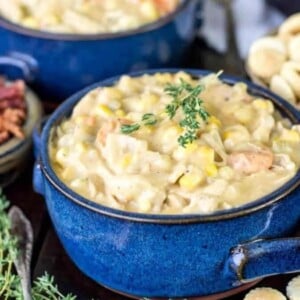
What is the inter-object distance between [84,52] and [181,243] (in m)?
0.61

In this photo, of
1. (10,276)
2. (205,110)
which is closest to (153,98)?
(205,110)

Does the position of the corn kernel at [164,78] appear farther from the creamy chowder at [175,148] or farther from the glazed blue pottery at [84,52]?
the glazed blue pottery at [84,52]

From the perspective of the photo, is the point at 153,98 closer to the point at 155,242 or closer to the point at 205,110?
the point at 205,110

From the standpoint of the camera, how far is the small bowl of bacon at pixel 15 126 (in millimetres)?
1568

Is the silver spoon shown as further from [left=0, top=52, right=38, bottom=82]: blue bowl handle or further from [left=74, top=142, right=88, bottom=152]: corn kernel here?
[left=0, top=52, right=38, bottom=82]: blue bowl handle

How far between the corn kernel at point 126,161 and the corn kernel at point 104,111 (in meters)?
0.12

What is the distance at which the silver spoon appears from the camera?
1348 mm

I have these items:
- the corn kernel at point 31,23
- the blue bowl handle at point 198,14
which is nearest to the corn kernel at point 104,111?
the corn kernel at point 31,23

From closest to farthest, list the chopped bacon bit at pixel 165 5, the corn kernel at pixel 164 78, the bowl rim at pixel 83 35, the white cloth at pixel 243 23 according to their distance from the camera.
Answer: the corn kernel at pixel 164 78, the bowl rim at pixel 83 35, the chopped bacon bit at pixel 165 5, the white cloth at pixel 243 23

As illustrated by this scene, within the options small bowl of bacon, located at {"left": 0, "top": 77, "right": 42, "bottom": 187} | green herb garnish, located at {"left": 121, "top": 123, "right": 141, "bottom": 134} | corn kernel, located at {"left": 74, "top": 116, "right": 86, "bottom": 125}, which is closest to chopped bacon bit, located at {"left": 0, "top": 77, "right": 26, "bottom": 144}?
small bowl of bacon, located at {"left": 0, "top": 77, "right": 42, "bottom": 187}

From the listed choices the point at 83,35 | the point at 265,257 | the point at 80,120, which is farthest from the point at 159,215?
the point at 83,35

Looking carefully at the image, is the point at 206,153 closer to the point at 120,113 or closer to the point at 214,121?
the point at 214,121

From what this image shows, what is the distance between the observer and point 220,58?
6.63 ft

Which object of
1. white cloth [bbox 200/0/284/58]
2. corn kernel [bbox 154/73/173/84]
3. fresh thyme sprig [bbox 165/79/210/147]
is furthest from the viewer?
white cloth [bbox 200/0/284/58]
